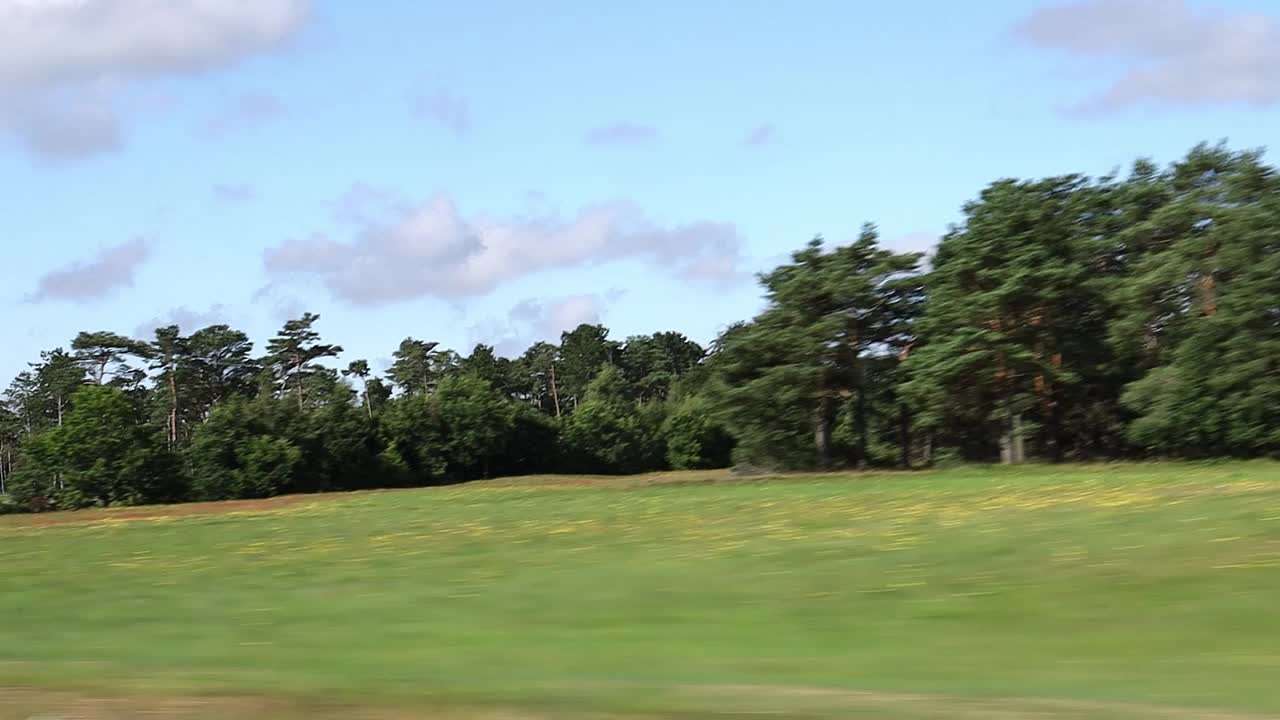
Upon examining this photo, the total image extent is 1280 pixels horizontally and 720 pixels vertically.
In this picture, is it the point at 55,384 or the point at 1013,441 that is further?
the point at 55,384

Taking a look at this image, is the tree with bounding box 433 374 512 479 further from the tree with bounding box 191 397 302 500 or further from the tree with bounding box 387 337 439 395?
the tree with bounding box 387 337 439 395

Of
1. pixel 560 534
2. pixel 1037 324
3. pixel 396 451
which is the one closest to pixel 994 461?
pixel 1037 324

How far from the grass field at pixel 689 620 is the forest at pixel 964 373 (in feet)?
92.8

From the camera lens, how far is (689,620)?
12.4 metres

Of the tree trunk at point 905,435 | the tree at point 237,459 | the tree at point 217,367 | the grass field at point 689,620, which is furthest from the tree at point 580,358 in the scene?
the grass field at point 689,620

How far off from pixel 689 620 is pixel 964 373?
47.3m

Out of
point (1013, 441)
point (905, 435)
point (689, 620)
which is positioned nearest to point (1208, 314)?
point (1013, 441)

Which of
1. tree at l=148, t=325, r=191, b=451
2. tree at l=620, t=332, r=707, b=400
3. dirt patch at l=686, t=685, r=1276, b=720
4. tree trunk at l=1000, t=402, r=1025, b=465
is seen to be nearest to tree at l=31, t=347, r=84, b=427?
tree at l=148, t=325, r=191, b=451

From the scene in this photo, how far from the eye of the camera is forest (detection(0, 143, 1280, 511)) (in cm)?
5178

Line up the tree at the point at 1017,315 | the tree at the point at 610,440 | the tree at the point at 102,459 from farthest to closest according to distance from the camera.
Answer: the tree at the point at 610,440 → the tree at the point at 102,459 → the tree at the point at 1017,315

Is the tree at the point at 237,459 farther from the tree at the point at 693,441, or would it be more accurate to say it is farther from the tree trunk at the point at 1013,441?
the tree trunk at the point at 1013,441

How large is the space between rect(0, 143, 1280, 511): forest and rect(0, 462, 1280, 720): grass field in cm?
2829

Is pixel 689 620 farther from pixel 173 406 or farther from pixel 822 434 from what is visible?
pixel 173 406

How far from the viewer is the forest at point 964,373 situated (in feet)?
170
